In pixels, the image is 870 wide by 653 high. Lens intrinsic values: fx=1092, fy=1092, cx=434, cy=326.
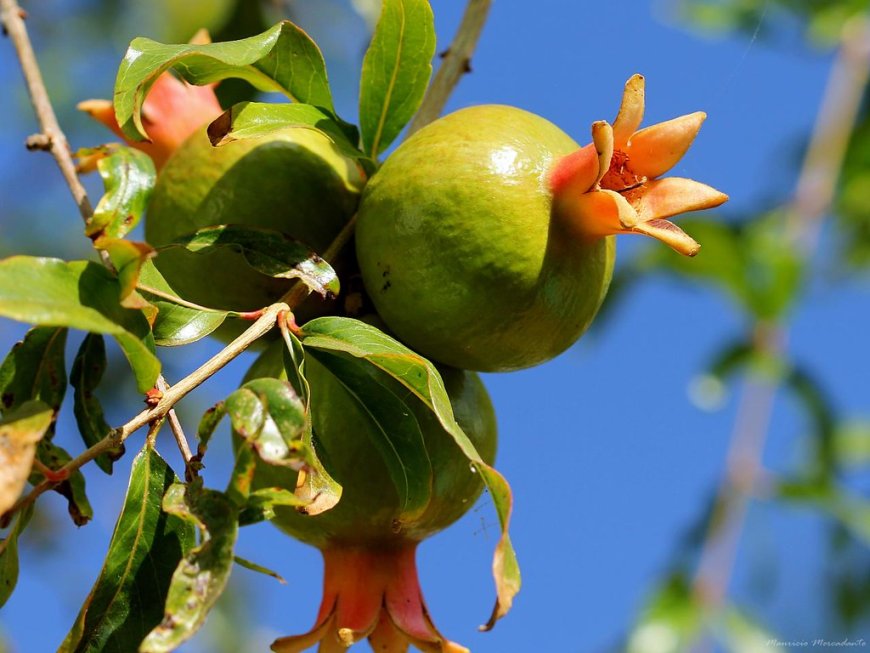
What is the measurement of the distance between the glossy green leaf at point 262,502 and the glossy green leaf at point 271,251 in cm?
28

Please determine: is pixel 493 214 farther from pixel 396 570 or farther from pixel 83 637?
pixel 83 637

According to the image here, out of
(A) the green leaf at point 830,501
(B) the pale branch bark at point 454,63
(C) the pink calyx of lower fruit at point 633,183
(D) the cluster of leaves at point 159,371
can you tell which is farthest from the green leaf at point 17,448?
(A) the green leaf at point 830,501

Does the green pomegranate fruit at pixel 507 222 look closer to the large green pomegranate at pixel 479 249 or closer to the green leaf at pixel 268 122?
the large green pomegranate at pixel 479 249

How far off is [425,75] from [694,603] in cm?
200

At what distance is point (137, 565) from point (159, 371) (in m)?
0.21

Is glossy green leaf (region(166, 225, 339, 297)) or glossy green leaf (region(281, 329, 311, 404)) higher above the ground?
glossy green leaf (region(166, 225, 339, 297))

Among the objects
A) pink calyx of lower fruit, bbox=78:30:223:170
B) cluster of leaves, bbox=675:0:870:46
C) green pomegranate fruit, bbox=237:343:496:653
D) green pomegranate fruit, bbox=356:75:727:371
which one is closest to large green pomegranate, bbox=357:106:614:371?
green pomegranate fruit, bbox=356:75:727:371

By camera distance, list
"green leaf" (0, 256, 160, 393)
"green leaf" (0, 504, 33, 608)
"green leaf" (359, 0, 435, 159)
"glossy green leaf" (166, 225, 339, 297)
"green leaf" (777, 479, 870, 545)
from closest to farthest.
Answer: "green leaf" (0, 256, 160, 393) → "green leaf" (0, 504, 33, 608) → "glossy green leaf" (166, 225, 339, 297) → "green leaf" (359, 0, 435, 159) → "green leaf" (777, 479, 870, 545)

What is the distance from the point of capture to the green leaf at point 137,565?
1.12 m

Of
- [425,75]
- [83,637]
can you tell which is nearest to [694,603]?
[425,75]

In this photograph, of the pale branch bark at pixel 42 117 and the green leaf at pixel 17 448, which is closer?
the green leaf at pixel 17 448

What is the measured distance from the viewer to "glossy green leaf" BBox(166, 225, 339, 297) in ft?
4.10

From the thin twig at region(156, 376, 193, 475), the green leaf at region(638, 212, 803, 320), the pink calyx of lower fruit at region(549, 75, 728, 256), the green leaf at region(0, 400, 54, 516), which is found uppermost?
the pink calyx of lower fruit at region(549, 75, 728, 256)

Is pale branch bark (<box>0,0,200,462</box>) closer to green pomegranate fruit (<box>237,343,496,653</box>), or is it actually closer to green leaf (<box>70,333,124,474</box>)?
green leaf (<box>70,333,124,474</box>)
